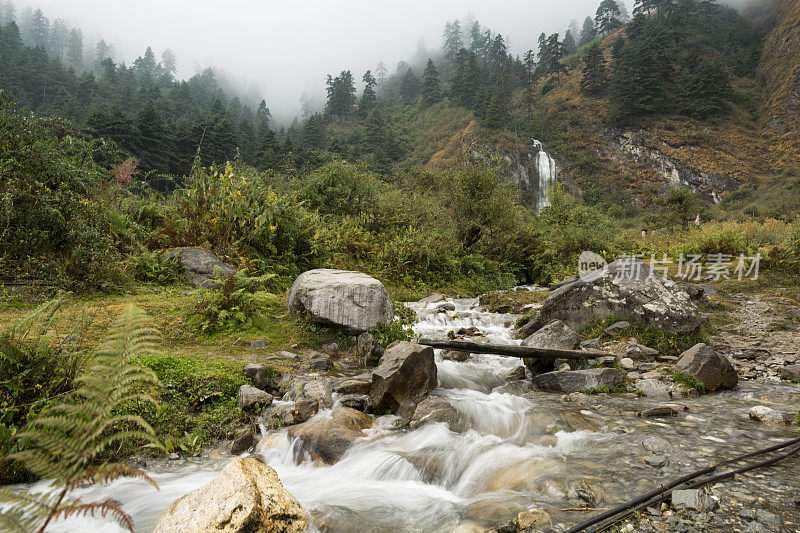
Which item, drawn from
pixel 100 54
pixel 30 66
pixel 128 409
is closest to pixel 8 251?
pixel 128 409

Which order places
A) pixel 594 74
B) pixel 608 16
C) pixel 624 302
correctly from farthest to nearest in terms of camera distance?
1. pixel 608 16
2. pixel 594 74
3. pixel 624 302

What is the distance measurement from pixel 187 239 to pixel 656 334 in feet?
36.7

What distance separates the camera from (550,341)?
694 cm

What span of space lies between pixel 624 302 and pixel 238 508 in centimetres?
790

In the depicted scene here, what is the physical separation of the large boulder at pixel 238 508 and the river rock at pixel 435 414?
2.18 m

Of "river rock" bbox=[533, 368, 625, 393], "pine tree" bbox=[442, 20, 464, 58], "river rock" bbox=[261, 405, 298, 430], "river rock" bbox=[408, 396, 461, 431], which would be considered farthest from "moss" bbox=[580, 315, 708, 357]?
"pine tree" bbox=[442, 20, 464, 58]

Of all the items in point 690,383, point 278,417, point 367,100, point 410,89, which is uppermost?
point 410,89

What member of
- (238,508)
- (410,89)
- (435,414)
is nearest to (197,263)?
(435,414)

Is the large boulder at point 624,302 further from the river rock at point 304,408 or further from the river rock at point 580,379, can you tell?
the river rock at point 304,408

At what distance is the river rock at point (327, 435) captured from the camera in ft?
13.7

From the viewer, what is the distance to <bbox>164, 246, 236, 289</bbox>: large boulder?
8.80 m

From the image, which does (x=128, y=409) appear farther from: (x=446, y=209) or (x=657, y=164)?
(x=657, y=164)

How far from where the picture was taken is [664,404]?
16.3 ft

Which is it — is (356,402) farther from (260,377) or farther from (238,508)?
(238,508)
